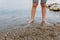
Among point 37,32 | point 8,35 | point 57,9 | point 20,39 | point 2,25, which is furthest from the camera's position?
point 57,9

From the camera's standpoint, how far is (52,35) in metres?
3.71

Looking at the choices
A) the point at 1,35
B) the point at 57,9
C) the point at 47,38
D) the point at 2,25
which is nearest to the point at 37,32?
the point at 47,38

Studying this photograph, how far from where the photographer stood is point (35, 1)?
478 centimetres

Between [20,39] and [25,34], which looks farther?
[25,34]

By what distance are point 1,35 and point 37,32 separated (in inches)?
33.1

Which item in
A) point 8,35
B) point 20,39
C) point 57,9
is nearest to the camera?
point 20,39

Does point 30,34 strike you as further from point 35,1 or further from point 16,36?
point 35,1

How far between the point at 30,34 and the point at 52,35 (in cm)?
49

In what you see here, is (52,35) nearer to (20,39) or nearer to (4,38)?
(20,39)

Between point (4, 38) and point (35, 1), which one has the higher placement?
point (35, 1)

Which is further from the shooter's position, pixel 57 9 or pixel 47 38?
pixel 57 9

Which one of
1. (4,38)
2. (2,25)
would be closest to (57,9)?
(2,25)

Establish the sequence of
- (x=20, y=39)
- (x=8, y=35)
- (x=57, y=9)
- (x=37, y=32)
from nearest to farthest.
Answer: (x=20, y=39)
(x=8, y=35)
(x=37, y=32)
(x=57, y=9)

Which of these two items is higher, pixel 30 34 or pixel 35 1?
pixel 35 1
